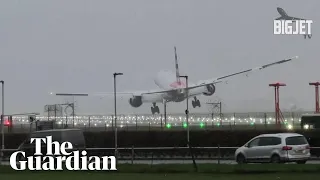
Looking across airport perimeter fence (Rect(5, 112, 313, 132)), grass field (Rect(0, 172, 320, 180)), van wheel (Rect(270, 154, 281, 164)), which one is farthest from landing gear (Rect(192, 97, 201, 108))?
grass field (Rect(0, 172, 320, 180))

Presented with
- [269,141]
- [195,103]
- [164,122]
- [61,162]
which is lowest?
[61,162]

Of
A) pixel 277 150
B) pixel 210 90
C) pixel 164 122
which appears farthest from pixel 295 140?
pixel 210 90

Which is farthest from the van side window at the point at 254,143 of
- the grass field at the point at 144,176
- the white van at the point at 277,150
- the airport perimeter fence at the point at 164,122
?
the airport perimeter fence at the point at 164,122

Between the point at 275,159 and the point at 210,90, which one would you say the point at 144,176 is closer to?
the point at 275,159

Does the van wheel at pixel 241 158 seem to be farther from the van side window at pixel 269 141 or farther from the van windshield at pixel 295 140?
the van windshield at pixel 295 140

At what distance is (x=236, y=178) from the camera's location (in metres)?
22.3

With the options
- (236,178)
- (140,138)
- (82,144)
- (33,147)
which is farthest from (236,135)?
(236,178)

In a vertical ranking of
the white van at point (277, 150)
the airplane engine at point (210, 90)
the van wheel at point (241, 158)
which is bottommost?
the van wheel at point (241, 158)

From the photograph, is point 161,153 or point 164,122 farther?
point 164,122

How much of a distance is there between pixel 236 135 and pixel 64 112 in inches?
1876

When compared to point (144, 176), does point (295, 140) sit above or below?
above

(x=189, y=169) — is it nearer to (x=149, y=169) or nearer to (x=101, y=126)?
(x=149, y=169)

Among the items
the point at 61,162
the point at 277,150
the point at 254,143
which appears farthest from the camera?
the point at 254,143

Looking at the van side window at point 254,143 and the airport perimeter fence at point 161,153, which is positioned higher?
the van side window at point 254,143
